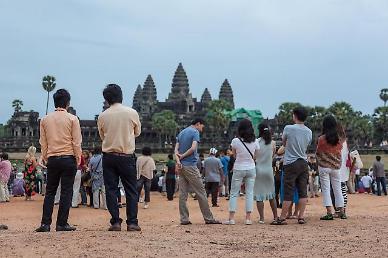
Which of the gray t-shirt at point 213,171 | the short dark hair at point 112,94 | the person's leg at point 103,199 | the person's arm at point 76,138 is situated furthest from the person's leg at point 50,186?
the gray t-shirt at point 213,171

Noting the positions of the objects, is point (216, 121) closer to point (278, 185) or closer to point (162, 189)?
point (162, 189)

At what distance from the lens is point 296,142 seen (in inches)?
401

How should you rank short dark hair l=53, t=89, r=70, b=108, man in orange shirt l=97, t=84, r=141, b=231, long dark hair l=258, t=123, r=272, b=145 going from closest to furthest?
1. man in orange shirt l=97, t=84, r=141, b=231
2. short dark hair l=53, t=89, r=70, b=108
3. long dark hair l=258, t=123, r=272, b=145

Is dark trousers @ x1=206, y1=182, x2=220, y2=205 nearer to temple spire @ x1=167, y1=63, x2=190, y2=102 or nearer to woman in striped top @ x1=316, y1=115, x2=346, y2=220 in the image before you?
woman in striped top @ x1=316, y1=115, x2=346, y2=220

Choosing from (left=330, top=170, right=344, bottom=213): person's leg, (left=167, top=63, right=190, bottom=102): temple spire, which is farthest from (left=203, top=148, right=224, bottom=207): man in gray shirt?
(left=167, top=63, right=190, bottom=102): temple spire

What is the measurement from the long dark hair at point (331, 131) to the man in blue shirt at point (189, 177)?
7.35 ft

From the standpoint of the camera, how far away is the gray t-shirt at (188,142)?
10.3m

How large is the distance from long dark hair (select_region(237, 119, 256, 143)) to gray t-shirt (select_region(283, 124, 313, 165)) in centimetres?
55

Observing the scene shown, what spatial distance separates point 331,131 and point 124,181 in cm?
395

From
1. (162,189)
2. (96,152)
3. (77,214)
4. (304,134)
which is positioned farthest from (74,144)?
(162,189)

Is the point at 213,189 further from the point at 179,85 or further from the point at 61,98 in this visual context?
the point at 179,85

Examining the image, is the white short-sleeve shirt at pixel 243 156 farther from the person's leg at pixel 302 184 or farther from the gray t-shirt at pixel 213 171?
the gray t-shirt at pixel 213 171

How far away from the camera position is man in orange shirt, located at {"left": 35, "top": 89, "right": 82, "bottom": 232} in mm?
8547

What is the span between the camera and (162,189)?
23125 millimetres
